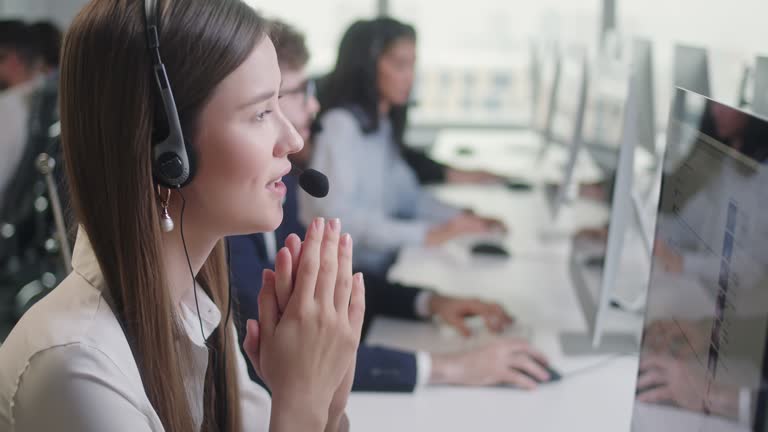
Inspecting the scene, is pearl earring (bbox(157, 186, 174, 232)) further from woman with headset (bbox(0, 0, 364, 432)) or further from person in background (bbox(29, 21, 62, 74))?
person in background (bbox(29, 21, 62, 74))

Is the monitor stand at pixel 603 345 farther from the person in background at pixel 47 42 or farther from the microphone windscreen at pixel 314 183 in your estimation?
the person in background at pixel 47 42

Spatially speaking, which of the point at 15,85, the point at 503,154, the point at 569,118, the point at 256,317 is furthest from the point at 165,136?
the point at 503,154

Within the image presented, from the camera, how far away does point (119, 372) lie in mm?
710

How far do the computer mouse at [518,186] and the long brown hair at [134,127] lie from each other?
7.32 ft

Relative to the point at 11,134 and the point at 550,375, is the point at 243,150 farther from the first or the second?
the point at 11,134

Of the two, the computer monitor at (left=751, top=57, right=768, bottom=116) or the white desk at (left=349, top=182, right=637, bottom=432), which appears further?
the white desk at (left=349, top=182, right=637, bottom=432)

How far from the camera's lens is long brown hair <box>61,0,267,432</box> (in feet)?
2.37

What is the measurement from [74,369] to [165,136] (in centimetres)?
23

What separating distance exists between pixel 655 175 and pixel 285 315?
3.29 feet

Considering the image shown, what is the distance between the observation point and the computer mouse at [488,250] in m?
2.07

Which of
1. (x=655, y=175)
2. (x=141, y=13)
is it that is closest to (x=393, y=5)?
(x=655, y=175)

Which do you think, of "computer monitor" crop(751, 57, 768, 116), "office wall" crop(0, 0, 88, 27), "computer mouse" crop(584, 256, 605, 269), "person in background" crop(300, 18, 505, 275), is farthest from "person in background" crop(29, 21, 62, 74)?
"computer monitor" crop(751, 57, 768, 116)

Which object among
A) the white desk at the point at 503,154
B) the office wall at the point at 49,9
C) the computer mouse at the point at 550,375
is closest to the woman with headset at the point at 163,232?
the computer mouse at the point at 550,375

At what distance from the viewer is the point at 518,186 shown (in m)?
2.95
